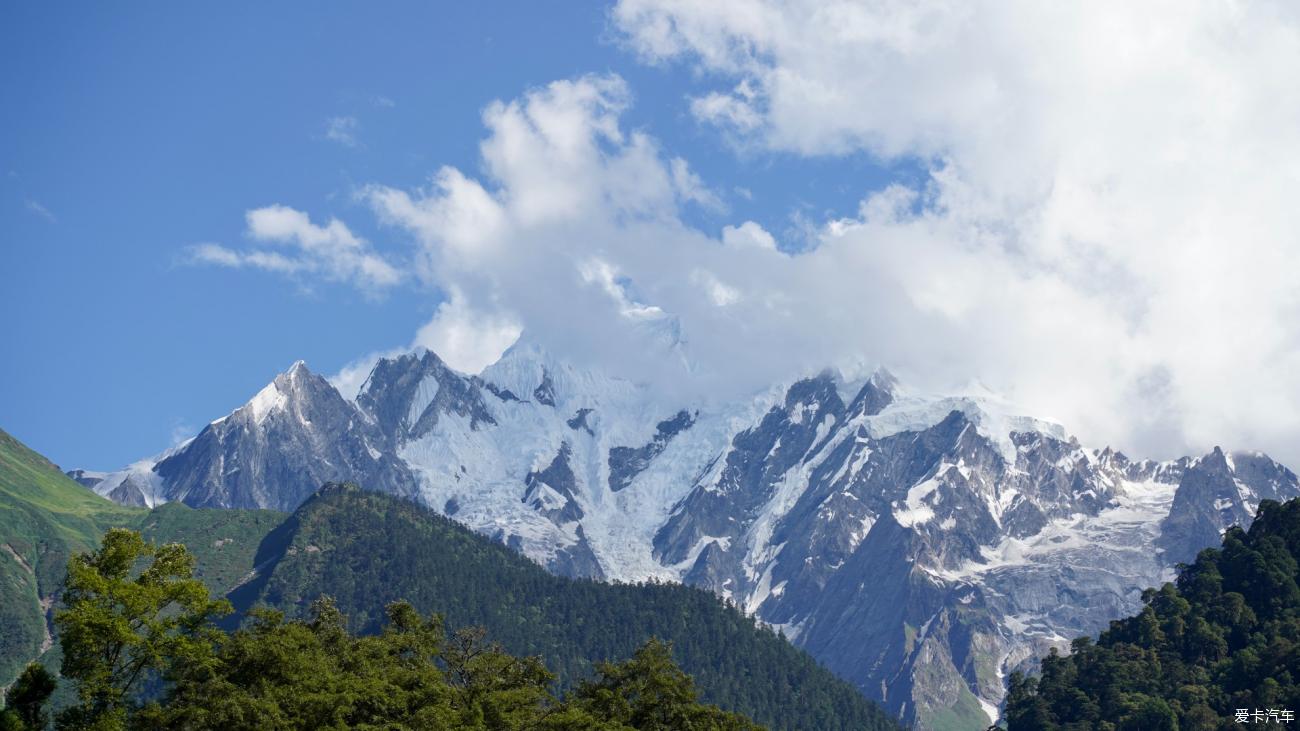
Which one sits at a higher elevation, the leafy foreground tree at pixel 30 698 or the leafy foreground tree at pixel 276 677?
the leafy foreground tree at pixel 276 677

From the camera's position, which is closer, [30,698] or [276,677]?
[30,698]

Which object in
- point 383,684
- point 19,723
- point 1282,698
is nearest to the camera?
point 19,723

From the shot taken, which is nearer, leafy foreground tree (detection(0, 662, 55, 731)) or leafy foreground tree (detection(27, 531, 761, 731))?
leafy foreground tree (detection(27, 531, 761, 731))

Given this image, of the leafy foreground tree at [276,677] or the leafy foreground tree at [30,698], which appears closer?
the leafy foreground tree at [276,677]

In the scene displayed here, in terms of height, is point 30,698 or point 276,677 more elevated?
point 276,677

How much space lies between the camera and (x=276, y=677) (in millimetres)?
114688

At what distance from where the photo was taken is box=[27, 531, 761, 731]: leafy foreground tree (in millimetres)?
103000

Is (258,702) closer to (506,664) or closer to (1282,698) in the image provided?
(506,664)

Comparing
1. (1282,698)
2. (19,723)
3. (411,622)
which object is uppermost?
(1282,698)

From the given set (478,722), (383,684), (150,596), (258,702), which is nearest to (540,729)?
(478,722)

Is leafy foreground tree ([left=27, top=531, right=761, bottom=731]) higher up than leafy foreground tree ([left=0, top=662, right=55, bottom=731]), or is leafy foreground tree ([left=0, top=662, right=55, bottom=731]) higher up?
leafy foreground tree ([left=27, top=531, right=761, bottom=731])

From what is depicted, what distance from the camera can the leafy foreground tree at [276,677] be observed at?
338ft

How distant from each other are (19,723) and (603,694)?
1907 inches

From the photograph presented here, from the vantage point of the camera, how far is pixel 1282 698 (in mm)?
199625
